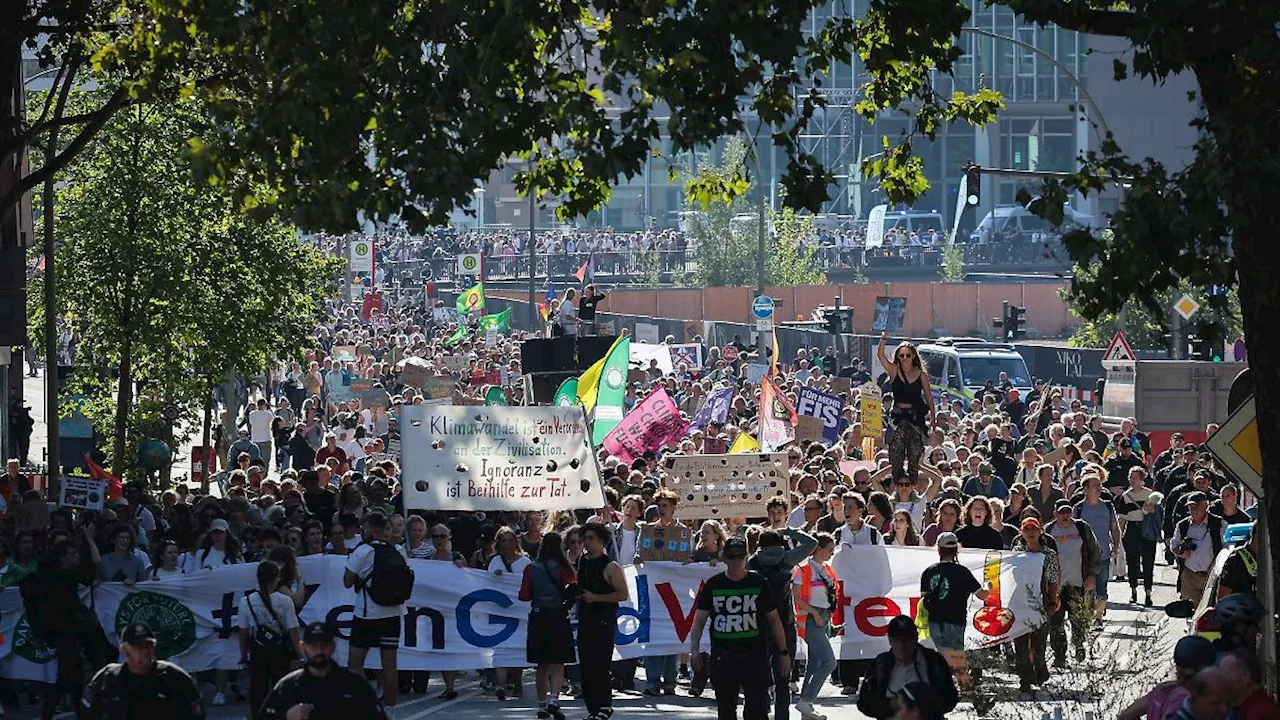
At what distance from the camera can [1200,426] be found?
28984 mm

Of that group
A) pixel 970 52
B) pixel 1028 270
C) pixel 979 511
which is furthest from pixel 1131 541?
pixel 970 52

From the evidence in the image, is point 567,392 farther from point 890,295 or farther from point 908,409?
point 890,295

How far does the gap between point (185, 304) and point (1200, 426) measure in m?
12.8

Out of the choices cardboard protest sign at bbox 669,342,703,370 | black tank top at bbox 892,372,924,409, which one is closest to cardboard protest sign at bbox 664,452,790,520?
black tank top at bbox 892,372,924,409

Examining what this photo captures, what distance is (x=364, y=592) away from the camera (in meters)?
15.7

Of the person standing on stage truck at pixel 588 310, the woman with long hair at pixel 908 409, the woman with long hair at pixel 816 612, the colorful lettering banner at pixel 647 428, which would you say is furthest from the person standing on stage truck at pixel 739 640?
the person standing on stage truck at pixel 588 310

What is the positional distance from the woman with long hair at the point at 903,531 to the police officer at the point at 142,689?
8.87 metres

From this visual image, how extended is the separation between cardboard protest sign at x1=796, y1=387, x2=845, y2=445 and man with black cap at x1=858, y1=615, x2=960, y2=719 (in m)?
18.4

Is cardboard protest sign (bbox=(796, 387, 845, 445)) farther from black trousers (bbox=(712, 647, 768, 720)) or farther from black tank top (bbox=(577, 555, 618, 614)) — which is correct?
black trousers (bbox=(712, 647, 768, 720))

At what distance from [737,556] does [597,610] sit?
6.11 feet

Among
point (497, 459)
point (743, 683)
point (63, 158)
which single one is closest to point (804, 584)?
point (743, 683)

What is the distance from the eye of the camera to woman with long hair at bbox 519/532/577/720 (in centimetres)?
1573

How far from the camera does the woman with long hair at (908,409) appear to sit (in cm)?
2317

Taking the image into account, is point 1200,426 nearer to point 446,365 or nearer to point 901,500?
point 901,500
